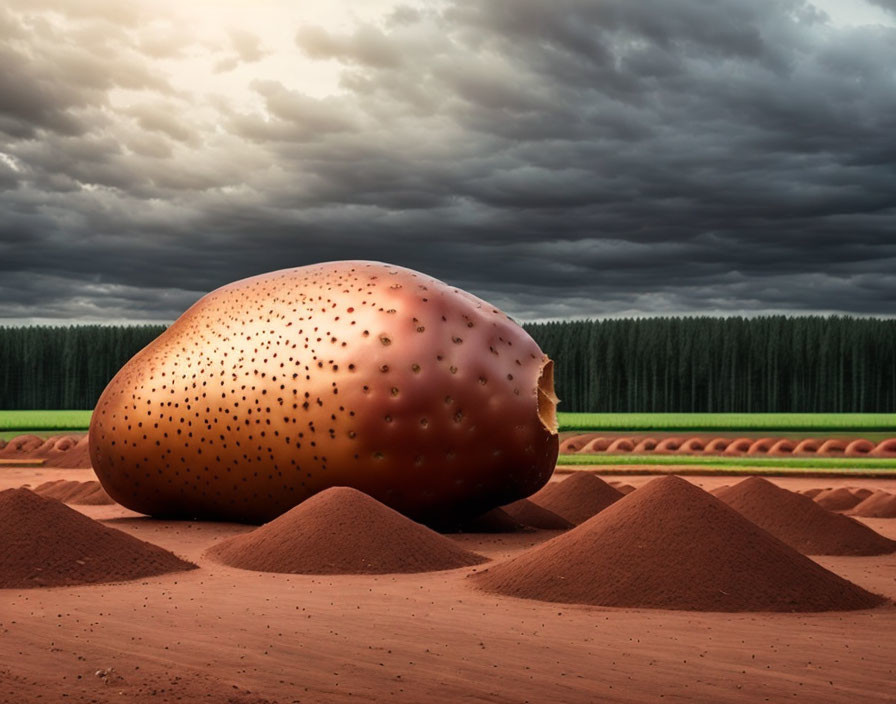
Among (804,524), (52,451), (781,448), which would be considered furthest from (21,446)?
(804,524)

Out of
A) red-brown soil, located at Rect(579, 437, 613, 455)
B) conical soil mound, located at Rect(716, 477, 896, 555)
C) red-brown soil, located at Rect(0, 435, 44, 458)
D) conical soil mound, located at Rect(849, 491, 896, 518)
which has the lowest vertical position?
red-brown soil, located at Rect(0, 435, 44, 458)

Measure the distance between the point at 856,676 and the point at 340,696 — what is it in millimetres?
3024

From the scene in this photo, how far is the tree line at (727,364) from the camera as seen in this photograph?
5856 cm

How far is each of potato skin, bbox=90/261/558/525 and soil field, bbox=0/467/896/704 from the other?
341 centimetres

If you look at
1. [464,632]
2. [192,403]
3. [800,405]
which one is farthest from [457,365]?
[800,405]

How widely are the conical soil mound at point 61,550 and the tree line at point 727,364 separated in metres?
50.9

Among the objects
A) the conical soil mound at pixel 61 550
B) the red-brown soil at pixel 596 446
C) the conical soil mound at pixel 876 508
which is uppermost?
the conical soil mound at pixel 61 550

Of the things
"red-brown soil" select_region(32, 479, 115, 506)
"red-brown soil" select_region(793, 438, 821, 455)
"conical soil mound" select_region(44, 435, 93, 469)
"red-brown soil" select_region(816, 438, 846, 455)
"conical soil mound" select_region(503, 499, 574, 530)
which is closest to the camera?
"conical soil mound" select_region(503, 499, 574, 530)

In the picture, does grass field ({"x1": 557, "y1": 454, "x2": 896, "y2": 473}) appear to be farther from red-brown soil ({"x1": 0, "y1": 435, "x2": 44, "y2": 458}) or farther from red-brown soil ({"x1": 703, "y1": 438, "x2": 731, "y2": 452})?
red-brown soil ({"x1": 0, "y1": 435, "x2": 44, "y2": 458})

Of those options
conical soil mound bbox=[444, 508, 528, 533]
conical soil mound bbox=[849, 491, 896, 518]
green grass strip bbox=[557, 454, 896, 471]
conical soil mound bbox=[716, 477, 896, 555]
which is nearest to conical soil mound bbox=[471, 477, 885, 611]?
conical soil mound bbox=[716, 477, 896, 555]

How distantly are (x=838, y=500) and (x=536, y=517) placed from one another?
5.29 metres

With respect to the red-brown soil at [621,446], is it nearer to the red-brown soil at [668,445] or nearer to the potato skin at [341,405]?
the red-brown soil at [668,445]

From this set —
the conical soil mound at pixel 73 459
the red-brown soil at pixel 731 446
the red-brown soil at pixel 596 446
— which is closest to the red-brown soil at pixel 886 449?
the red-brown soil at pixel 731 446

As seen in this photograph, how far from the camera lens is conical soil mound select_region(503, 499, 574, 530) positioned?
49.1ft
